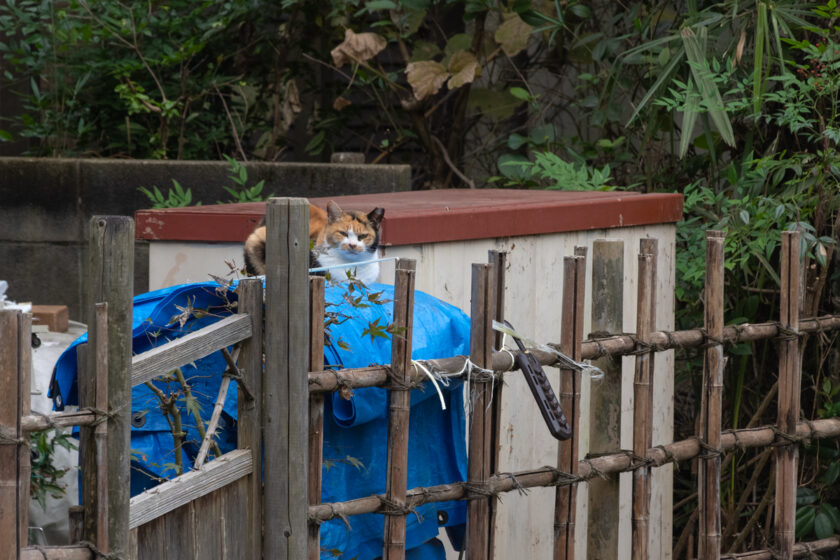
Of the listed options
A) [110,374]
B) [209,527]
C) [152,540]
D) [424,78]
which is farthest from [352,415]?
[424,78]

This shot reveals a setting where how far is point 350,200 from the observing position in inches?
152

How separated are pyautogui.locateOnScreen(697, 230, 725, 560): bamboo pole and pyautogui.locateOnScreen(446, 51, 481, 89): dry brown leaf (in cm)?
268

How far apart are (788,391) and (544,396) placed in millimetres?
1153

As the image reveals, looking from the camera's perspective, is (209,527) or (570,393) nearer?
(209,527)

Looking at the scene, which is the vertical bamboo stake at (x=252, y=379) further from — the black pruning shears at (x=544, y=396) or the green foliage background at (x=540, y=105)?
the green foliage background at (x=540, y=105)

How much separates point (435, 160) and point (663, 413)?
7.90ft

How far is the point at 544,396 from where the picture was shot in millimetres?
2416

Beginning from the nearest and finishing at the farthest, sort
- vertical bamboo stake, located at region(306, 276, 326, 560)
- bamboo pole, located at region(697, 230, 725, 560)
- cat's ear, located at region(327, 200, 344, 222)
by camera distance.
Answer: vertical bamboo stake, located at region(306, 276, 326, 560), bamboo pole, located at region(697, 230, 725, 560), cat's ear, located at region(327, 200, 344, 222)

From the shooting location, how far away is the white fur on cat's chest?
290cm

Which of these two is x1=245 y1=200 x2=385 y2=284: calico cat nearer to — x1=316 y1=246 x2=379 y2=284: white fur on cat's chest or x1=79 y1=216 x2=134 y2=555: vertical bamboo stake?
x1=316 y1=246 x2=379 y2=284: white fur on cat's chest

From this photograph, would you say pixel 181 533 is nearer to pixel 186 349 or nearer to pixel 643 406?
pixel 186 349

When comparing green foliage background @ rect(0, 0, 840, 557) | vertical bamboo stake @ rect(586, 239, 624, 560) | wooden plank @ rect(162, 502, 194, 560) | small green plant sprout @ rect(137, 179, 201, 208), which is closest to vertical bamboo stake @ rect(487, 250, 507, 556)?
A: vertical bamboo stake @ rect(586, 239, 624, 560)

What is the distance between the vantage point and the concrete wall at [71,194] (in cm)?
478

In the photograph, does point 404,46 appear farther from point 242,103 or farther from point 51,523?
point 51,523
